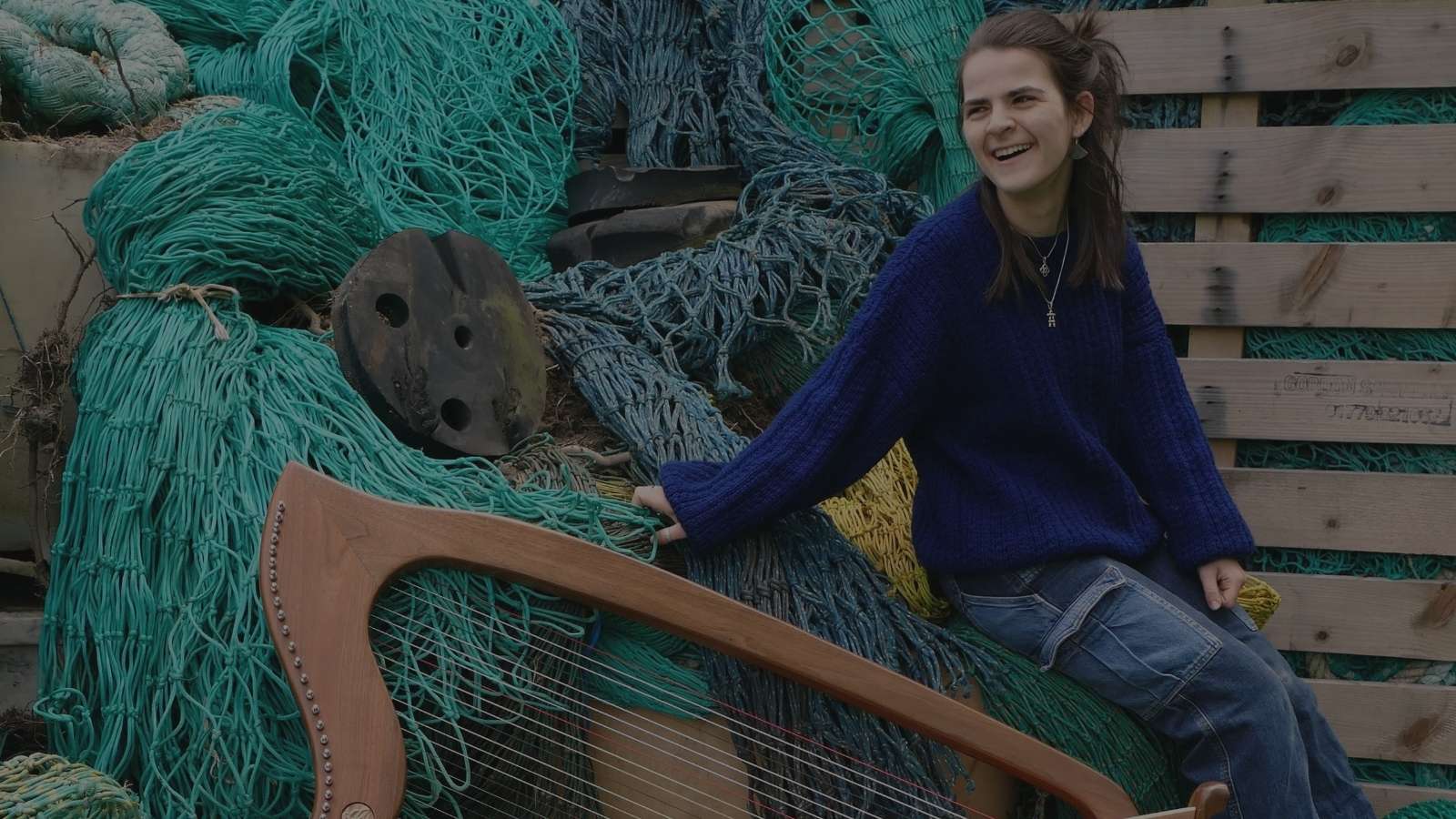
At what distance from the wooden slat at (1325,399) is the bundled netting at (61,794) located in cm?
219

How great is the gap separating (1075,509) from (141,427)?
4.85 ft

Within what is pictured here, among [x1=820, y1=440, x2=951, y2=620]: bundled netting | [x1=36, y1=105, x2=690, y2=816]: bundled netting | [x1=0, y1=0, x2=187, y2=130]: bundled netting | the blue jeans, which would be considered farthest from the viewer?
[x1=0, y1=0, x2=187, y2=130]: bundled netting

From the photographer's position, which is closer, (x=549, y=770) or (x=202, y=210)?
(x=549, y=770)

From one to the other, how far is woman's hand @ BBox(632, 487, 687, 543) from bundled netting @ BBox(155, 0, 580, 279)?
3.45 ft

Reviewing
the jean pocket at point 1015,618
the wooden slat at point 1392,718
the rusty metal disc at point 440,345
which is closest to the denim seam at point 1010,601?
the jean pocket at point 1015,618

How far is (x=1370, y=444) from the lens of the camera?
2.96 m

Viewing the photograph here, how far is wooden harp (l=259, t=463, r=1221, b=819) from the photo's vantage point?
5.67 feet

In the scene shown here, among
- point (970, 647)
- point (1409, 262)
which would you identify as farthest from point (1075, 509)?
point (1409, 262)

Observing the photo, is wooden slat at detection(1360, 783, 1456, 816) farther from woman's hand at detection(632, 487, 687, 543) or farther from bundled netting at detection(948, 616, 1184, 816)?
woman's hand at detection(632, 487, 687, 543)

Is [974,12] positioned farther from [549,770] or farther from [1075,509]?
[549,770]

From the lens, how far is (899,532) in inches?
99.3

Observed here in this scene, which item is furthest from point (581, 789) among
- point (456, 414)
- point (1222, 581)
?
point (1222, 581)

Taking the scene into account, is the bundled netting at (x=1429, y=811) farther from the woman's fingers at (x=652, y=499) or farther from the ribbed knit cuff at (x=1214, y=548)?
the woman's fingers at (x=652, y=499)

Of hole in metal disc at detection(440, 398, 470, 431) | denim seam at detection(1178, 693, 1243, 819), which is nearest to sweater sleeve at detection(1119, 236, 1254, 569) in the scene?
denim seam at detection(1178, 693, 1243, 819)
